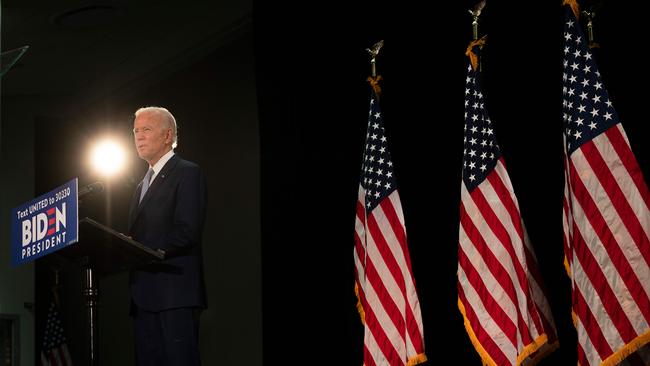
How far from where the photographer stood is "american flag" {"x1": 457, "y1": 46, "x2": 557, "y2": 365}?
4035mm

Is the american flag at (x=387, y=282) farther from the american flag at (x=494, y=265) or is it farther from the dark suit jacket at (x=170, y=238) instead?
the dark suit jacket at (x=170, y=238)

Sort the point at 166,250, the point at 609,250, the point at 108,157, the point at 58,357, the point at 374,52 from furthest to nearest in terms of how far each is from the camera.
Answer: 1. the point at 374,52
2. the point at 108,157
3. the point at 58,357
4. the point at 166,250
5. the point at 609,250

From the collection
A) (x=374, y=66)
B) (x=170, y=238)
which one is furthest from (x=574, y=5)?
(x=170, y=238)

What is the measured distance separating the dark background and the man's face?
151mm

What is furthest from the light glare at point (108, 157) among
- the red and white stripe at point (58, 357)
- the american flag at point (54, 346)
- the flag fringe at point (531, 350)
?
the flag fringe at point (531, 350)

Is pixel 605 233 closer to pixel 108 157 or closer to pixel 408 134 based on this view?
pixel 408 134

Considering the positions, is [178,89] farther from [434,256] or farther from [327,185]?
[434,256]

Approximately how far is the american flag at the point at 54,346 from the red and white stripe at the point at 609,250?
2.59 metres

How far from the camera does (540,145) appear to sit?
450 centimetres

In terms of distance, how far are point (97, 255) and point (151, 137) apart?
1053 millimetres

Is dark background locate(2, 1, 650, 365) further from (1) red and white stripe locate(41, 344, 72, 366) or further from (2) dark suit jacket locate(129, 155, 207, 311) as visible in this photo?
(2) dark suit jacket locate(129, 155, 207, 311)

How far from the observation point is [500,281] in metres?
4.09

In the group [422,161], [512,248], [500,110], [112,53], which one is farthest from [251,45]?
[512,248]

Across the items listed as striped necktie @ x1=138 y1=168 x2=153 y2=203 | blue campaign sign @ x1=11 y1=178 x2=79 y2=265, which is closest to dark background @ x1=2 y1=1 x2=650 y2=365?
striped necktie @ x1=138 y1=168 x2=153 y2=203
